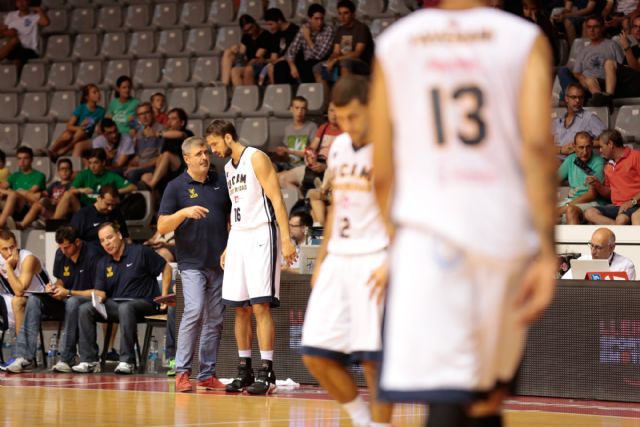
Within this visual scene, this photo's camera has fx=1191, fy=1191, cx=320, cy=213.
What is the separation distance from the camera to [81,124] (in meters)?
18.1

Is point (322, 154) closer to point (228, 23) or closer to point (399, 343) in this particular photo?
point (228, 23)

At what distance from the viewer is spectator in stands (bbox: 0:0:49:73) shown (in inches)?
801

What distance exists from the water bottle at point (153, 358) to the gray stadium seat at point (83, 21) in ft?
29.9

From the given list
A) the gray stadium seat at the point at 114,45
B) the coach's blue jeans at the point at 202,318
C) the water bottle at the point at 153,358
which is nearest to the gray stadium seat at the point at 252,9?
the gray stadium seat at the point at 114,45

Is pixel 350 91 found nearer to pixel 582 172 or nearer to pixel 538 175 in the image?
pixel 538 175

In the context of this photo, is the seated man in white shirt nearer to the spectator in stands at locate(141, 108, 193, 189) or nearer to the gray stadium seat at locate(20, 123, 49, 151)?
the spectator in stands at locate(141, 108, 193, 189)

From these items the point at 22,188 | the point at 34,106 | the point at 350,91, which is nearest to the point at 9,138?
the point at 34,106

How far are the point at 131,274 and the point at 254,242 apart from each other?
305cm

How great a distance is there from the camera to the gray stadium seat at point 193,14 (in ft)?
64.3

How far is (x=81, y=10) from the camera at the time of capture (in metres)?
20.8

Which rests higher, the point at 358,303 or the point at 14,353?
the point at 358,303

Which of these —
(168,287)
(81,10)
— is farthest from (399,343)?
(81,10)

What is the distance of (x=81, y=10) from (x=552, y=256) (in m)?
18.5

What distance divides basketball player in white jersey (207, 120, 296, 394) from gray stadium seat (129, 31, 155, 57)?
9939 mm
